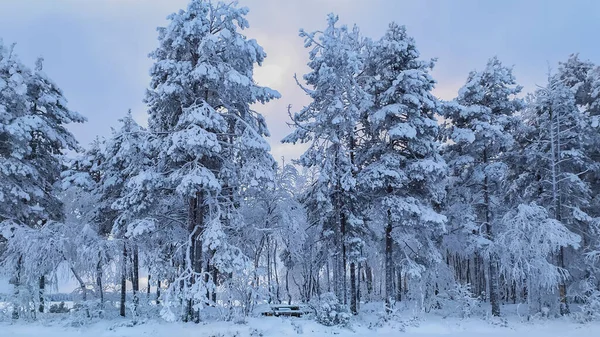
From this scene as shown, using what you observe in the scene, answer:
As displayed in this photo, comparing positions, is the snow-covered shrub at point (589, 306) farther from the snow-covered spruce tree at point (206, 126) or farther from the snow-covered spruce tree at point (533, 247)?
the snow-covered spruce tree at point (206, 126)

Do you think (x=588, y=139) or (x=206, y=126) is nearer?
(x=206, y=126)

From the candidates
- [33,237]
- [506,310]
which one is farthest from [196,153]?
A: [506,310]

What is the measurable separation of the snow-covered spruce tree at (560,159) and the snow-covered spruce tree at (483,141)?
6.47ft

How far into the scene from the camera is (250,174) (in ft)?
52.9

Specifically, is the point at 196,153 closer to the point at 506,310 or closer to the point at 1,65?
the point at 1,65

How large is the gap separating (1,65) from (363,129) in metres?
17.6

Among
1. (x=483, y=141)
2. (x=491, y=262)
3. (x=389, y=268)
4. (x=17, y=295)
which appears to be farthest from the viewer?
(x=483, y=141)

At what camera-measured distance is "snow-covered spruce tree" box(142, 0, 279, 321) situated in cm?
1534

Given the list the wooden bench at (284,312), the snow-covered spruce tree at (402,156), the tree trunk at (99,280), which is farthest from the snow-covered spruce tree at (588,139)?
the tree trunk at (99,280)

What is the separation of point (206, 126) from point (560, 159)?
20.0 m

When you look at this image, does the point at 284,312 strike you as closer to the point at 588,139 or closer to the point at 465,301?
the point at 465,301

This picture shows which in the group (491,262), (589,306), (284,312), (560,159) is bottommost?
(589,306)

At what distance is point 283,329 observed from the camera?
15.5 m

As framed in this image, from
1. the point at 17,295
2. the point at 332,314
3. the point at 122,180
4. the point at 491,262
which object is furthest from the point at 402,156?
the point at 17,295
